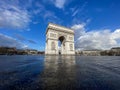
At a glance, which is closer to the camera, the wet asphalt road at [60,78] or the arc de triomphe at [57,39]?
the wet asphalt road at [60,78]

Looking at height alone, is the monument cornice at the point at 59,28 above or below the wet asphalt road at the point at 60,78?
above

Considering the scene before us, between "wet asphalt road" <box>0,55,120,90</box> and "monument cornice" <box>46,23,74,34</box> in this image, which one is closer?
"wet asphalt road" <box>0,55,120,90</box>

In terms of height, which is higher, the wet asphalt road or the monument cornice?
the monument cornice

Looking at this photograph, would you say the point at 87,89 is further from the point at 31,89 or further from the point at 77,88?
the point at 31,89

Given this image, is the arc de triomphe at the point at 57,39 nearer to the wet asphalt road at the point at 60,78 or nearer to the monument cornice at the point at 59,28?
the monument cornice at the point at 59,28

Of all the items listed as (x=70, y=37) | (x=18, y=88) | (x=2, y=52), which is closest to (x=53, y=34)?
(x=70, y=37)

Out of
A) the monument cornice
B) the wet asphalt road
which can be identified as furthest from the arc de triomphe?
the wet asphalt road

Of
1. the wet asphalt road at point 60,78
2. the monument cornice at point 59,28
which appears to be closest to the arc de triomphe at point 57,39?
the monument cornice at point 59,28

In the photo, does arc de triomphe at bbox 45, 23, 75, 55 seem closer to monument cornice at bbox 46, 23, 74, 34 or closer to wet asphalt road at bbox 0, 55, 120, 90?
monument cornice at bbox 46, 23, 74, 34

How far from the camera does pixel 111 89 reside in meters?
3.62

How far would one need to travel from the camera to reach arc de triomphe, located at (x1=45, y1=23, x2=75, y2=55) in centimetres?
4558

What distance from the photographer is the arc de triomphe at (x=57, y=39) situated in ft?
150

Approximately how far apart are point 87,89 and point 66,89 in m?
0.77

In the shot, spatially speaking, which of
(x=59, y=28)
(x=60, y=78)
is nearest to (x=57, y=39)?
(x=59, y=28)
